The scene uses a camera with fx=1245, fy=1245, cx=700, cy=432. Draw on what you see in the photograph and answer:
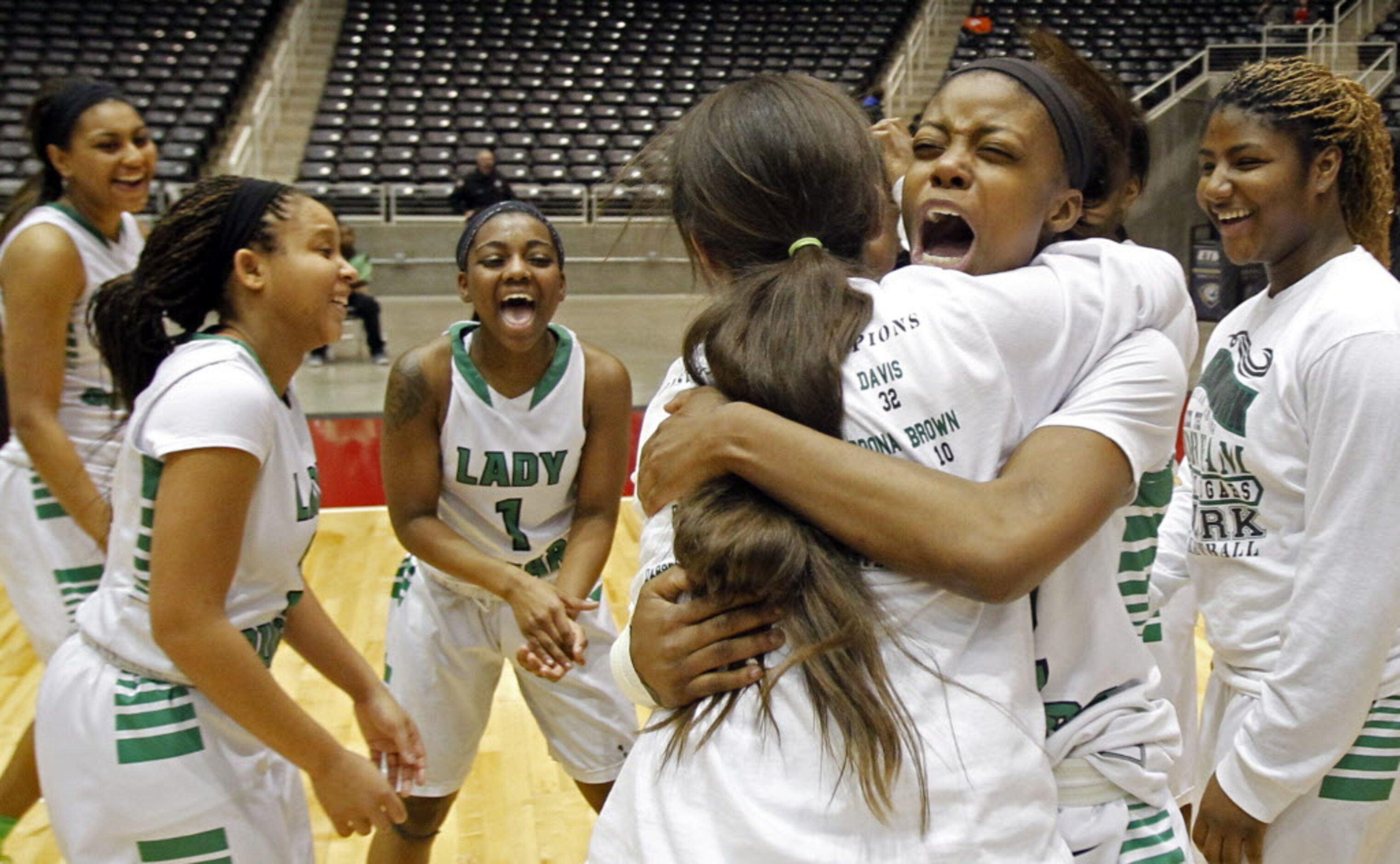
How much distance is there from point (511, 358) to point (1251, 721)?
172 centimetres

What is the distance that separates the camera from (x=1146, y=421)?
1.17 m

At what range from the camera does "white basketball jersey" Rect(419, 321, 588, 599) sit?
8.95 feet

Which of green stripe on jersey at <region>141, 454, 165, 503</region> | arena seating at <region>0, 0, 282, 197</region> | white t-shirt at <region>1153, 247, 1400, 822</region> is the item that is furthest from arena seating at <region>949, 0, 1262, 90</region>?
green stripe on jersey at <region>141, 454, 165, 503</region>

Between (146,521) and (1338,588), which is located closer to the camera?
(1338,588)

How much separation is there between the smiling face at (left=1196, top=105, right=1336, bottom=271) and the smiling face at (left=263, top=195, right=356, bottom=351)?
135 cm

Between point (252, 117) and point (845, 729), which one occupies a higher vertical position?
point (845, 729)

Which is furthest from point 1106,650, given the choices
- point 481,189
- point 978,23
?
point 978,23

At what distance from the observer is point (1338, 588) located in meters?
1.61

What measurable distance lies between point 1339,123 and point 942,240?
87cm

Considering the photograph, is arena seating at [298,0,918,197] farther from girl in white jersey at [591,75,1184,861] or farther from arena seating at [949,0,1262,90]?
girl in white jersey at [591,75,1184,861]

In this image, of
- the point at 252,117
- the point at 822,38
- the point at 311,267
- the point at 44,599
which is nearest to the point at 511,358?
the point at 311,267

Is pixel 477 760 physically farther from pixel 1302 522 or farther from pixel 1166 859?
pixel 1166 859

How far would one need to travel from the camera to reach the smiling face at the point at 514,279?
2721 millimetres

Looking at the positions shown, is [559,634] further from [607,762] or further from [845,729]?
[845,729]
